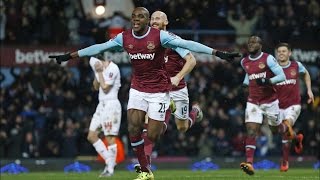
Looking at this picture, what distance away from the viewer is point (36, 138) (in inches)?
1043

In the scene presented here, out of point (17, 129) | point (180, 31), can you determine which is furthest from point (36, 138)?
point (180, 31)

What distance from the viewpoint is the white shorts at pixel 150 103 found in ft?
49.1

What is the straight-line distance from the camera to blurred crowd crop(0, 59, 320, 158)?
2667 cm

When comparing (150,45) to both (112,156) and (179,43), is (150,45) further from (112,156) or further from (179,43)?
(112,156)

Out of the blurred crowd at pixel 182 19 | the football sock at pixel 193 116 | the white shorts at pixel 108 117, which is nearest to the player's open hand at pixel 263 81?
the football sock at pixel 193 116

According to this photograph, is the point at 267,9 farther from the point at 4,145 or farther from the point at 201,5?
the point at 4,145

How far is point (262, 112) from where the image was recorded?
66.7 feet

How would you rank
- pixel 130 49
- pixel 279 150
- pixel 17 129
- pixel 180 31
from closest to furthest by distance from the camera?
pixel 130 49
pixel 17 129
pixel 279 150
pixel 180 31

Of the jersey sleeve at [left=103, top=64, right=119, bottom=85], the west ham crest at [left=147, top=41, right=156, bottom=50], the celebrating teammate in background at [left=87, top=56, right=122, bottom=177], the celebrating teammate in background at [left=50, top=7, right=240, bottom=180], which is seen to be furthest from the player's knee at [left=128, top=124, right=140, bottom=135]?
the jersey sleeve at [left=103, top=64, right=119, bottom=85]

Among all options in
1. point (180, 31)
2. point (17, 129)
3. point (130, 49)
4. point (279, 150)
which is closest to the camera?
point (130, 49)

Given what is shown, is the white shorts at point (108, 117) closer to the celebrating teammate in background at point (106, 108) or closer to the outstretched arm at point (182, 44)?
the celebrating teammate in background at point (106, 108)

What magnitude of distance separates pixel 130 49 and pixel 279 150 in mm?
14865

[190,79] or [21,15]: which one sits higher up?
[21,15]

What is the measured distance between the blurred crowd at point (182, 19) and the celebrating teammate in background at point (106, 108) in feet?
30.1
